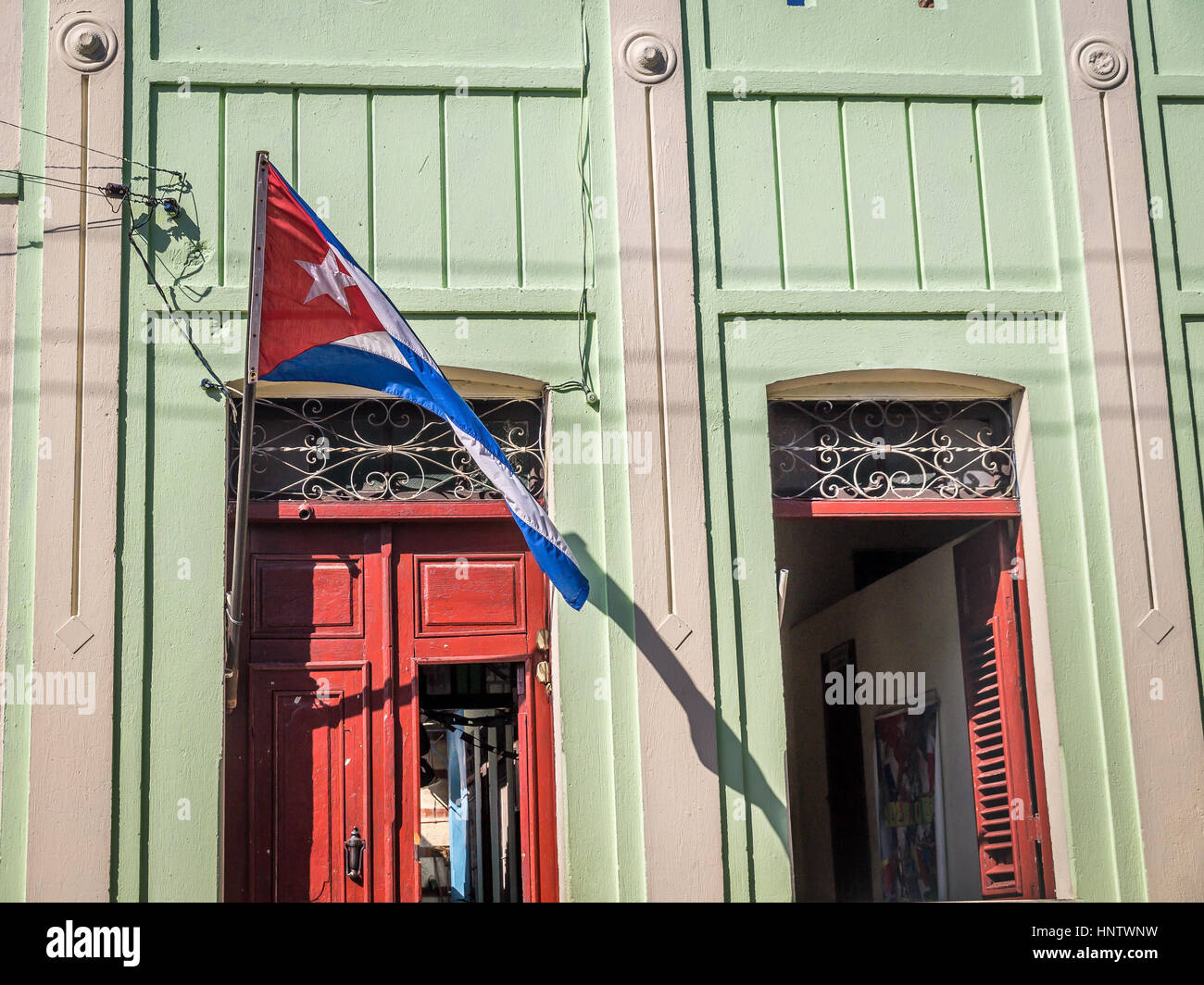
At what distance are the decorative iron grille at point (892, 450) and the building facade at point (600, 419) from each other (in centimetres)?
2

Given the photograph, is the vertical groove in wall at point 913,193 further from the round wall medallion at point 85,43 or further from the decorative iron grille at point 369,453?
the round wall medallion at point 85,43

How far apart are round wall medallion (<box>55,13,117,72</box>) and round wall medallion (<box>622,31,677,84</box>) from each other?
2.82 metres

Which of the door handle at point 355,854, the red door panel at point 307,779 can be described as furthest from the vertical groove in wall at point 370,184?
the door handle at point 355,854

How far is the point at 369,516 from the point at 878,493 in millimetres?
2831

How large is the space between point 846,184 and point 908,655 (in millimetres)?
4086

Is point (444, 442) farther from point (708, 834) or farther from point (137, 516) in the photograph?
point (708, 834)

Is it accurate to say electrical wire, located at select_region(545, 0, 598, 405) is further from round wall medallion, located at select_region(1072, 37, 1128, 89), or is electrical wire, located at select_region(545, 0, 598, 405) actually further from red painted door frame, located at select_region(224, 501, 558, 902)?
round wall medallion, located at select_region(1072, 37, 1128, 89)

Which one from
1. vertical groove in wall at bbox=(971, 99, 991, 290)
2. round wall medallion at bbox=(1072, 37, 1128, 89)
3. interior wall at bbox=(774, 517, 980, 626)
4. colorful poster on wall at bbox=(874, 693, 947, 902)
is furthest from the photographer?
interior wall at bbox=(774, 517, 980, 626)

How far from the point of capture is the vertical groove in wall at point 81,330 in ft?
24.7

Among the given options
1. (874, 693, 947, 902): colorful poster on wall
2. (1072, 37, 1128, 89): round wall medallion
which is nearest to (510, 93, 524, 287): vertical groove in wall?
(1072, 37, 1128, 89): round wall medallion

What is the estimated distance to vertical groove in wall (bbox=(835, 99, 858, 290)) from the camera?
841 cm
